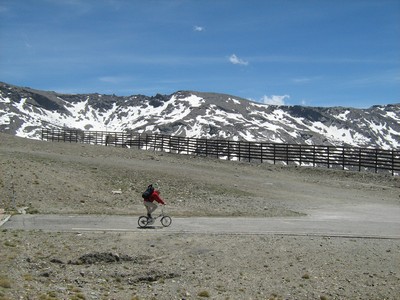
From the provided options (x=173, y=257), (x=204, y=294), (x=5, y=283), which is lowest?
(x=204, y=294)

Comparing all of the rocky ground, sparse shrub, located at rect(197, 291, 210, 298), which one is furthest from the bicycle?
sparse shrub, located at rect(197, 291, 210, 298)

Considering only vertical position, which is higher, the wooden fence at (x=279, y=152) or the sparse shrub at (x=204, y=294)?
the wooden fence at (x=279, y=152)

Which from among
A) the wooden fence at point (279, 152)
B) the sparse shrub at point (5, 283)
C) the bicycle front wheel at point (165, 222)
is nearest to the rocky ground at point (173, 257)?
the sparse shrub at point (5, 283)

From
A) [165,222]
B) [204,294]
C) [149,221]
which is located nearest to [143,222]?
[149,221]

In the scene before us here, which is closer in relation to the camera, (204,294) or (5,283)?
(5,283)

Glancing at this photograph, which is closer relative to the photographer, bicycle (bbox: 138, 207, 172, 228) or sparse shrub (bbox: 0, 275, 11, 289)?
sparse shrub (bbox: 0, 275, 11, 289)

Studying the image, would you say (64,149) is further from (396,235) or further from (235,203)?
(396,235)

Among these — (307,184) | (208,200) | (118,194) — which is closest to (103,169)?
(118,194)

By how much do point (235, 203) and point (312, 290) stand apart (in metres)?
12.2

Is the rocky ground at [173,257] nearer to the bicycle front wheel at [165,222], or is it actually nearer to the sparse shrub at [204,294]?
the sparse shrub at [204,294]

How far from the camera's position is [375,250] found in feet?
46.1

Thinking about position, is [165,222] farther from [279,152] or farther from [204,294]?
[279,152]

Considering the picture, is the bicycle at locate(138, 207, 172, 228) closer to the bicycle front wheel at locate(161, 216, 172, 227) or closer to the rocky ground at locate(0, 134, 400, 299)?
the bicycle front wheel at locate(161, 216, 172, 227)

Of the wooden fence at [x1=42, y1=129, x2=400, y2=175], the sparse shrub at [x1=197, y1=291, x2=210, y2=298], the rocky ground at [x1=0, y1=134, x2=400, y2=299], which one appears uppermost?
the wooden fence at [x1=42, y1=129, x2=400, y2=175]
